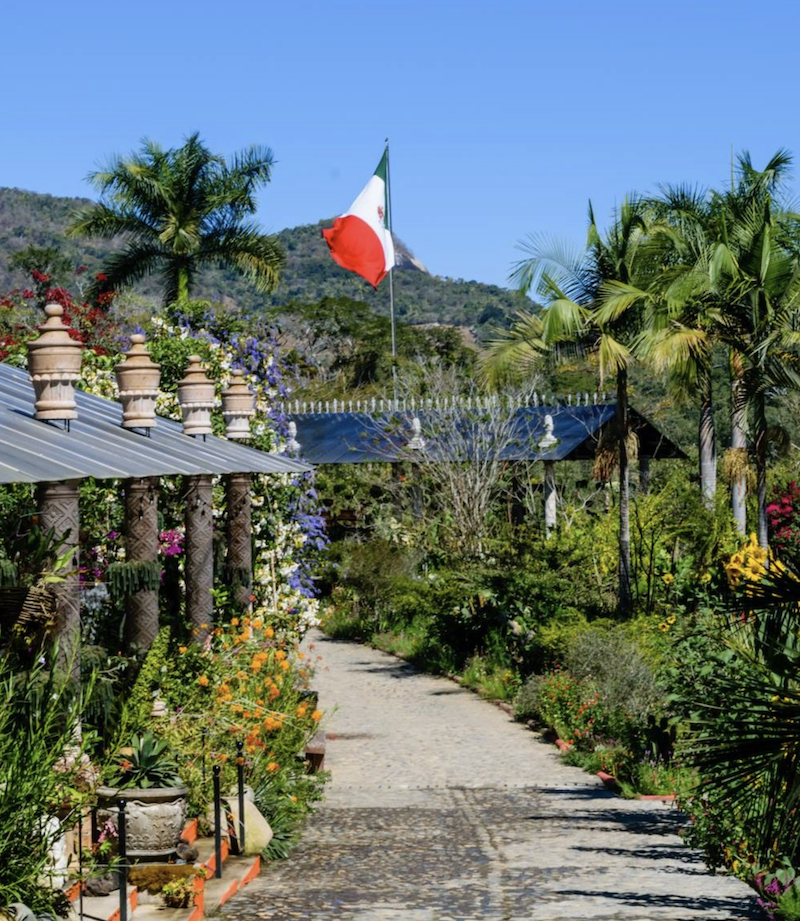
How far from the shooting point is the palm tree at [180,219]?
3152 centimetres

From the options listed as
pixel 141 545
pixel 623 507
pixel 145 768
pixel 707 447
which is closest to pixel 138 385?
pixel 141 545

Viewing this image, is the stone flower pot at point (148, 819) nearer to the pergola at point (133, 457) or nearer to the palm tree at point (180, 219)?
the pergola at point (133, 457)

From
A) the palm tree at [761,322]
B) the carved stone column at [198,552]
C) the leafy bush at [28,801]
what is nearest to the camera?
the leafy bush at [28,801]

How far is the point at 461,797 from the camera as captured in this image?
1422 centimetres

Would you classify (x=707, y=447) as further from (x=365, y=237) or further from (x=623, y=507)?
(x=365, y=237)

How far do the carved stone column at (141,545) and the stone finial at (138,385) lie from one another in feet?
2.42

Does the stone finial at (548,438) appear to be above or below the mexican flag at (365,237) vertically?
below

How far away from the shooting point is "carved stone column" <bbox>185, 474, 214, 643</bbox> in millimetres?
13609

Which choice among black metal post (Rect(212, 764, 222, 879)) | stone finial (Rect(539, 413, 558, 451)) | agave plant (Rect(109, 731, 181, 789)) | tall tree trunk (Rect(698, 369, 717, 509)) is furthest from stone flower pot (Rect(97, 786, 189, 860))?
stone finial (Rect(539, 413, 558, 451))

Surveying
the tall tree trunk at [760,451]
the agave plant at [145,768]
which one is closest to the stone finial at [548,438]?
the tall tree trunk at [760,451]

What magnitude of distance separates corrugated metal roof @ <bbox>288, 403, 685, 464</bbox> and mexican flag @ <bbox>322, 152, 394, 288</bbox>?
386cm

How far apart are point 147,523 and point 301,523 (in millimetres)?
8531

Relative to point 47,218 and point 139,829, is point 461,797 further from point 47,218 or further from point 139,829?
point 47,218

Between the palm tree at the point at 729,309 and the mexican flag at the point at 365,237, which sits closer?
the palm tree at the point at 729,309
